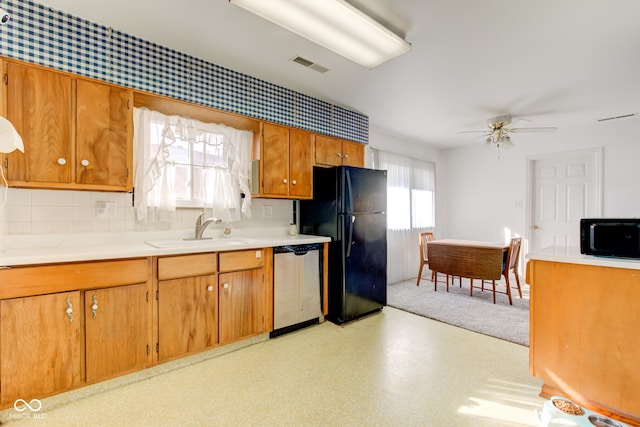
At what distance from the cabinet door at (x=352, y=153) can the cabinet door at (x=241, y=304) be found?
178cm

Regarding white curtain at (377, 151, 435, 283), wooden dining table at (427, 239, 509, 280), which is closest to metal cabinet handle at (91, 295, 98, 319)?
white curtain at (377, 151, 435, 283)

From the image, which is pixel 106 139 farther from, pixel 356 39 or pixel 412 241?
pixel 412 241

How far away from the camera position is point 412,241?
5.35m

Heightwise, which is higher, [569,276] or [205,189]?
[205,189]

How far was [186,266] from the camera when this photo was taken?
223 centimetres

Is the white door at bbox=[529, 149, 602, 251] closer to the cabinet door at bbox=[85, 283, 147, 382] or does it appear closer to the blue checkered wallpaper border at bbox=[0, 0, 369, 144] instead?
the blue checkered wallpaper border at bbox=[0, 0, 369, 144]

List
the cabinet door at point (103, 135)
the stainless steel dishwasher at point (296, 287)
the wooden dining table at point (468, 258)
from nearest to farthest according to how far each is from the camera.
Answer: the cabinet door at point (103, 135) < the stainless steel dishwasher at point (296, 287) < the wooden dining table at point (468, 258)

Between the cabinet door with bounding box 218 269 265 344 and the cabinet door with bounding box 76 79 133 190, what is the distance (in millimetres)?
1064

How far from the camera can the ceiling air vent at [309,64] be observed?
8.30 feet

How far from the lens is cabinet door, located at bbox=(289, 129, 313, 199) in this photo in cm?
314

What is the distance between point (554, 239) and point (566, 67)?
10.4 ft

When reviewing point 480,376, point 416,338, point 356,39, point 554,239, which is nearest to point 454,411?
point 480,376

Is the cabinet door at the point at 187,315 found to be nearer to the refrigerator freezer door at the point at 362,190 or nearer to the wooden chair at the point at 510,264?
the refrigerator freezer door at the point at 362,190

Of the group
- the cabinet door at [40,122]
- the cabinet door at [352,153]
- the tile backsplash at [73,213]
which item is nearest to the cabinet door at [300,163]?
the cabinet door at [352,153]
